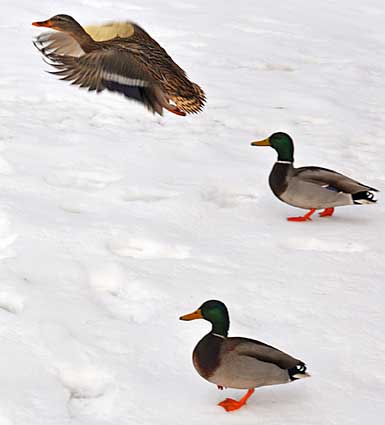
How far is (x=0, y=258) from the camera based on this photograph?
4.72 m

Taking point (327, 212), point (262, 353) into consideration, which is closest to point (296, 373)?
point (262, 353)

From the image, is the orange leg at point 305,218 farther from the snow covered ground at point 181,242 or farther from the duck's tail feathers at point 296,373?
the duck's tail feathers at point 296,373

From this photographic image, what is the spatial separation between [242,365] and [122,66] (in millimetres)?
1479

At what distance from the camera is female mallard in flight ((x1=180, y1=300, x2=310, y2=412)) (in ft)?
12.1

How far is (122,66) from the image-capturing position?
442cm

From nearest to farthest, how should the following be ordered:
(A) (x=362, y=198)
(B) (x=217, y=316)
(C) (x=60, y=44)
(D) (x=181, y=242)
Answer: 1. (B) (x=217, y=316)
2. (C) (x=60, y=44)
3. (D) (x=181, y=242)
4. (A) (x=362, y=198)

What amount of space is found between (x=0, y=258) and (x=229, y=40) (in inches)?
188

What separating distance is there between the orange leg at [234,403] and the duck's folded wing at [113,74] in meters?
1.33

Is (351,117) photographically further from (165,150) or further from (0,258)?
(0,258)

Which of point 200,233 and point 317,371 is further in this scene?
point 200,233

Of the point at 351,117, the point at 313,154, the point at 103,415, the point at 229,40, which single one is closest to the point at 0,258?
the point at 103,415

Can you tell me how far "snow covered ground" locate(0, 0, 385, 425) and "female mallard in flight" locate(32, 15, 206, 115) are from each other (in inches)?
32.5

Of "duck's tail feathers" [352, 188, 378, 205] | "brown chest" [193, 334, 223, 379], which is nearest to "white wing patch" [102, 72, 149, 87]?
"brown chest" [193, 334, 223, 379]

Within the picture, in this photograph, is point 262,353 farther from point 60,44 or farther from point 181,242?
point 60,44
